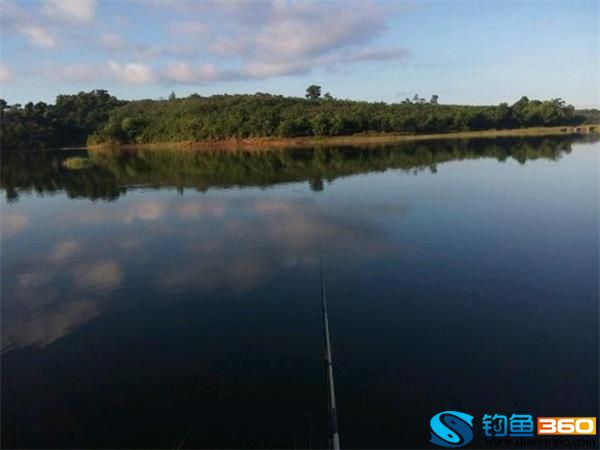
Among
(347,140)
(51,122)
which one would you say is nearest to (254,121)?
(347,140)

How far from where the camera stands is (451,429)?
8.18 m

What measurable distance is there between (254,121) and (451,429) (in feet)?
304

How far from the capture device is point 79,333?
1206 centimetres

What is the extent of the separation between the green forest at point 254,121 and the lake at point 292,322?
233 ft

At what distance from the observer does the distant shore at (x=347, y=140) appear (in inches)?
3484

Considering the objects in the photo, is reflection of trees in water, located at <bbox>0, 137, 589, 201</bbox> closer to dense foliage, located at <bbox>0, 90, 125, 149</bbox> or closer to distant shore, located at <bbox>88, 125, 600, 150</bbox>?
distant shore, located at <bbox>88, 125, 600, 150</bbox>

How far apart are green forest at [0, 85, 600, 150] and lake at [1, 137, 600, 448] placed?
2794 inches

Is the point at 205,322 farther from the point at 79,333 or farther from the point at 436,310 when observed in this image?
the point at 436,310

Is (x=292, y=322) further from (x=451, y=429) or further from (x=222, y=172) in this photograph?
(x=222, y=172)

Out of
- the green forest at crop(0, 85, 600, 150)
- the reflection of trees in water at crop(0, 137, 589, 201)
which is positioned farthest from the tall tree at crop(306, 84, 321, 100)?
the reflection of trees in water at crop(0, 137, 589, 201)

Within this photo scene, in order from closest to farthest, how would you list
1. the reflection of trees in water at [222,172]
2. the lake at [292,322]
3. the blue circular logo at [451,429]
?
1. the blue circular logo at [451,429]
2. the lake at [292,322]
3. the reflection of trees in water at [222,172]

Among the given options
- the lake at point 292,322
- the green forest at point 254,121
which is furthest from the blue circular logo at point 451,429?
the green forest at point 254,121

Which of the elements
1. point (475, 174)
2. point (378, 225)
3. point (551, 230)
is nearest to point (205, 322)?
point (378, 225)

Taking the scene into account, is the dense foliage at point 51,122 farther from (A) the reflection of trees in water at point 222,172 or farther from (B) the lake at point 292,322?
(B) the lake at point 292,322
